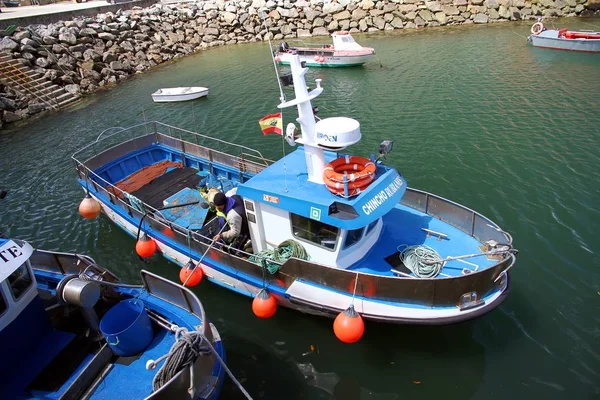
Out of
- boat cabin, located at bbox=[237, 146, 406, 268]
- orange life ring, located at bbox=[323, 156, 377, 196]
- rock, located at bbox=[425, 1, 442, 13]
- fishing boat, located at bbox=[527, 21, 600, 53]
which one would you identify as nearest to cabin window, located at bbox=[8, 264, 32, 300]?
boat cabin, located at bbox=[237, 146, 406, 268]

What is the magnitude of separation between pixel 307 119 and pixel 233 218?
3340 millimetres

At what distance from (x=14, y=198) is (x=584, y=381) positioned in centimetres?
2064

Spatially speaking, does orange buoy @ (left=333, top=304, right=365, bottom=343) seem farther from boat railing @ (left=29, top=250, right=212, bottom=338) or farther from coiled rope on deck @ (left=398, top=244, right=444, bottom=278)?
boat railing @ (left=29, top=250, right=212, bottom=338)

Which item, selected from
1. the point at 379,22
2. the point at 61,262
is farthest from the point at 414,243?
the point at 379,22

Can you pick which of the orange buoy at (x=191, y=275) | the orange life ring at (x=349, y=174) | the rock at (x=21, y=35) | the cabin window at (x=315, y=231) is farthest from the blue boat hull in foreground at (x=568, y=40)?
the rock at (x=21, y=35)

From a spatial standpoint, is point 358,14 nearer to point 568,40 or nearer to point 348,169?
point 568,40

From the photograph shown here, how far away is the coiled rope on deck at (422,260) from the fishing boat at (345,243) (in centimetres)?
2

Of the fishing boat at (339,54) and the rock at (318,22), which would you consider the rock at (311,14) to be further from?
the fishing boat at (339,54)

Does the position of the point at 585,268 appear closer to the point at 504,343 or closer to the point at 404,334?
the point at 504,343

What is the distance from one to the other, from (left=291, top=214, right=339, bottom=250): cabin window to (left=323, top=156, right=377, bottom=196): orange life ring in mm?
842

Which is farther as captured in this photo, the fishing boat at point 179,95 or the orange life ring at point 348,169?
the fishing boat at point 179,95

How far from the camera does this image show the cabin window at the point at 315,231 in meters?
9.12

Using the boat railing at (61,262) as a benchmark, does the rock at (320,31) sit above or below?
above

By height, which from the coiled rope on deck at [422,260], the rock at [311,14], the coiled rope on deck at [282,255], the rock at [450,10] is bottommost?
the coiled rope on deck at [422,260]
